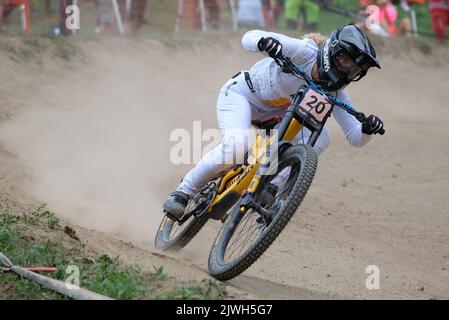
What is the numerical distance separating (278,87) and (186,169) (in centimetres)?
430

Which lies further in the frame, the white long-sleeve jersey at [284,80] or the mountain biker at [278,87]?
the white long-sleeve jersey at [284,80]

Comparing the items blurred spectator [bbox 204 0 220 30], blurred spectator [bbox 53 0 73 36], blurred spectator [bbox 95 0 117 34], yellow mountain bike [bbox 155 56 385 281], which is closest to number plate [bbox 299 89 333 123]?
yellow mountain bike [bbox 155 56 385 281]

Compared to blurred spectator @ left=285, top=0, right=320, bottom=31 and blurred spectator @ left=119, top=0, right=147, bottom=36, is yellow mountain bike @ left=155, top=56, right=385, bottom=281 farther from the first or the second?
blurred spectator @ left=285, top=0, right=320, bottom=31

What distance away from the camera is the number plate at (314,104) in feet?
20.0

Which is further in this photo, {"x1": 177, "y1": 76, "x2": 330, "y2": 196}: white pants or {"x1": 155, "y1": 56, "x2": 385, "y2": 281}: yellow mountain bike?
{"x1": 177, "y1": 76, "x2": 330, "y2": 196}: white pants

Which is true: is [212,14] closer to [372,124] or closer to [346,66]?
[372,124]

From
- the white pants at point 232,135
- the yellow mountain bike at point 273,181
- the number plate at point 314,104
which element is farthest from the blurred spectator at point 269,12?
the number plate at point 314,104

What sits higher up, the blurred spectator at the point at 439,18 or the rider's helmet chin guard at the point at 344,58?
the rider's helmet chin guard at the point at 344,58

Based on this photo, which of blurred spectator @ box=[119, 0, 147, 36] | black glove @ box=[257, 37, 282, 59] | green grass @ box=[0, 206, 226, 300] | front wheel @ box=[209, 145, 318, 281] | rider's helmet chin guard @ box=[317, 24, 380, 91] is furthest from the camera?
blurred spectator @ box=[119, 0, 147, 36]

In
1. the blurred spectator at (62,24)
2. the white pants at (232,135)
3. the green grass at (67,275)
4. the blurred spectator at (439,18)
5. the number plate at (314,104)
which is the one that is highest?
the number plate at (314,104)

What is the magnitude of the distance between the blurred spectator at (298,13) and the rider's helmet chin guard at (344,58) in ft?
39.2

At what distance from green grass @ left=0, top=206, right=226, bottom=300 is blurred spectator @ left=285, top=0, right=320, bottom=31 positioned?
12.4m

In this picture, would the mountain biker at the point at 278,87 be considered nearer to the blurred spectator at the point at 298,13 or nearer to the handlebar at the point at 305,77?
the handlebar at the point at 305,77

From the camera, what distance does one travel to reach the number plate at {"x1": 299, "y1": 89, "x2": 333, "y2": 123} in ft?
20.0
